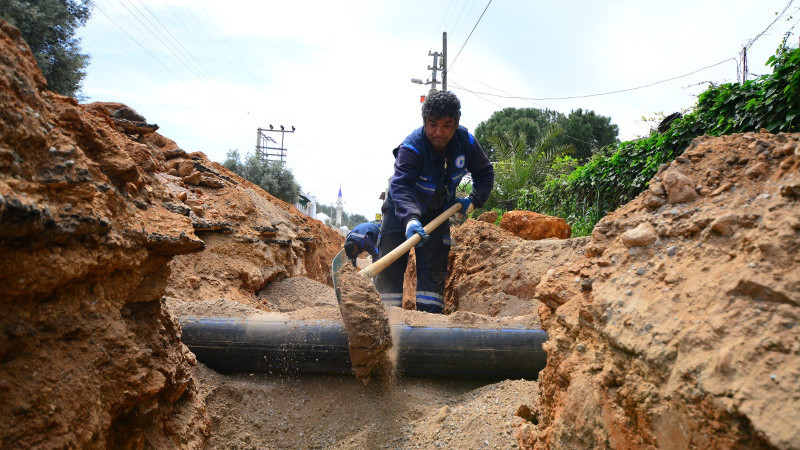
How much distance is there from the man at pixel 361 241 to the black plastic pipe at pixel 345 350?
1.31 m

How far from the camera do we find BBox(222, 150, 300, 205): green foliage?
76.7 ft

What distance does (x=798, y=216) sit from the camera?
42.0 inches

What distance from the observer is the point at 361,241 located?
174 inches

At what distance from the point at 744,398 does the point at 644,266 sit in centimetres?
54

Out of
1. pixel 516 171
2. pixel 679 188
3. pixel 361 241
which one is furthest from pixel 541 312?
pixel 516 171

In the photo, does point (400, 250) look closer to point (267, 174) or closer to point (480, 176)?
point (480, 176)

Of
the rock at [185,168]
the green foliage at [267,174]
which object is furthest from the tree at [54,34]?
the green foliage at [267,174]

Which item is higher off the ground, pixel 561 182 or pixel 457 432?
pixel 561 182

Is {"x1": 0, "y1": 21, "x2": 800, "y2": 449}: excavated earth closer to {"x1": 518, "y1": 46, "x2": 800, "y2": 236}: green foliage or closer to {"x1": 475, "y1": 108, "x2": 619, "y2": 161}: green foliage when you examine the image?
{"x1": 518, "y1": 46, "x2": 800, "y2": 236}: green foliage

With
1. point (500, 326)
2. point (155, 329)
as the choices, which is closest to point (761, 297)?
point (155, 329)

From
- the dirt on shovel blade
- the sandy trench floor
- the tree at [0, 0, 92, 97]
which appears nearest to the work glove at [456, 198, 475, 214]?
the sandy trench floor

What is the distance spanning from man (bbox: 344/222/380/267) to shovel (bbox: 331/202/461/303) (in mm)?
263

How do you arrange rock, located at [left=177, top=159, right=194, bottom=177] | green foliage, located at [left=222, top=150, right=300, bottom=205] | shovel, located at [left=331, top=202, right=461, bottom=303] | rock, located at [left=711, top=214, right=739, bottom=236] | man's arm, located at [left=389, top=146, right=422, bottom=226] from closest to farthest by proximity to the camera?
1. rock, located at [left=711, top=214, right=739, bottom=236]
2. shovel, located at [left=331, top=202, right=461, bottom=303]
3. man's arm, located at [left=389, top=146, right=422, bottom=226]
4. rock, located at [left=177, top=159, right=194, bottom=177]
5. green foliage, located at [left=222, top=150, right=300, bottom=205]

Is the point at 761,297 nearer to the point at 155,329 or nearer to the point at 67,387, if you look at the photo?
the point at 67,387
